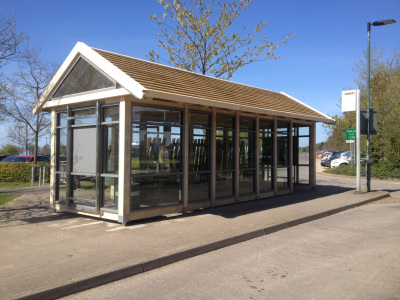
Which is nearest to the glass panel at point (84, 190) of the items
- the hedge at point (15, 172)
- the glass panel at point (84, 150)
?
the glass panel at point (84, 150)

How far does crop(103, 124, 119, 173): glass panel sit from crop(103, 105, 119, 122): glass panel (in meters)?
0.17

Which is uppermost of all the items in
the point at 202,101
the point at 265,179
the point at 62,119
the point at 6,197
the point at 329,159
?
the point at 202,101

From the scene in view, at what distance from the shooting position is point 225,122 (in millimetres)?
10656

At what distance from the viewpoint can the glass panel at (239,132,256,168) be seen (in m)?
11.2

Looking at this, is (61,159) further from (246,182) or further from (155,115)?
(246,182)

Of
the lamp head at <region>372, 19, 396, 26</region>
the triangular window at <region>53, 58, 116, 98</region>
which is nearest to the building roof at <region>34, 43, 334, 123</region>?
the triangular window at <region>53, 58, 116, 98</region>

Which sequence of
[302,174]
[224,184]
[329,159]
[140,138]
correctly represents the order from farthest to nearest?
[329,159], [302,174], [224,184], [140,138]

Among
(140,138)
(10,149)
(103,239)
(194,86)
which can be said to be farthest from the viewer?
(10,149)

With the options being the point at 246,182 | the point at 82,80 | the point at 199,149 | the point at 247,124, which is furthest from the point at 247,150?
the point at 82,80

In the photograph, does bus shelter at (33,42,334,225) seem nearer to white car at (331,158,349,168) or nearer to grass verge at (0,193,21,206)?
grass verge at (0,193,21,206)

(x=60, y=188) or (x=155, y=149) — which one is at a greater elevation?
(x=155, y=149)

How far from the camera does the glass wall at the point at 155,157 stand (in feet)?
27.2

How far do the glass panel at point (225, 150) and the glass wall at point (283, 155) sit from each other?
265 centimetres

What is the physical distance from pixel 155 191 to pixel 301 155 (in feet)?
27.1
